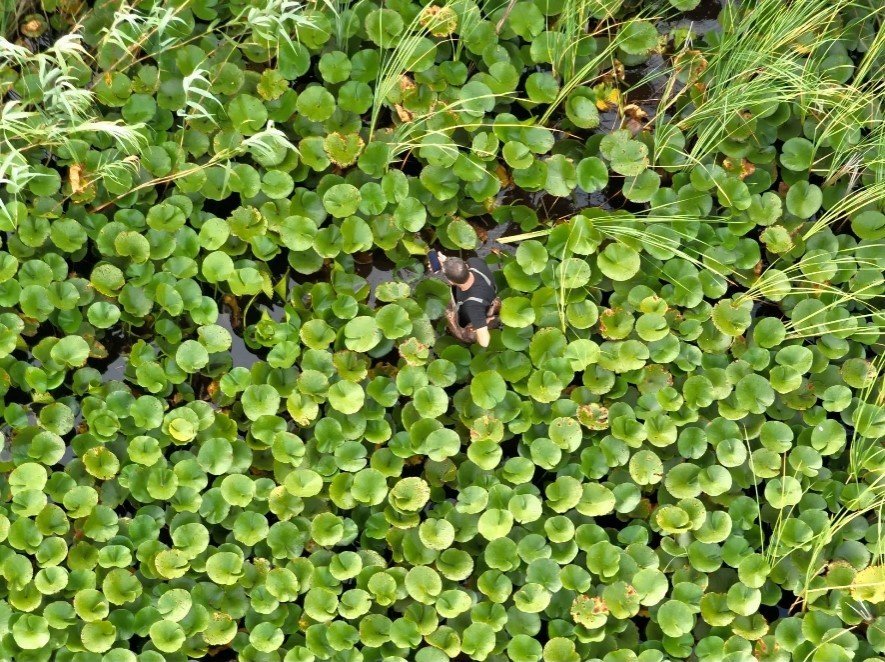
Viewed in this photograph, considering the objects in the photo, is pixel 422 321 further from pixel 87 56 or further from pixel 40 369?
pixel 87 56

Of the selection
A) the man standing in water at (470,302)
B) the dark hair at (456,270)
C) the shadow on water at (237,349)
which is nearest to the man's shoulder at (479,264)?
the man standing in water at (470,302)

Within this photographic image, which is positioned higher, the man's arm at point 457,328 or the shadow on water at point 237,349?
the man's arm at point 457,328

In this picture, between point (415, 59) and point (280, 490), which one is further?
point (415, 59)

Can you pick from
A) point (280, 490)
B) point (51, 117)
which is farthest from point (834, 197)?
point (51, 117)

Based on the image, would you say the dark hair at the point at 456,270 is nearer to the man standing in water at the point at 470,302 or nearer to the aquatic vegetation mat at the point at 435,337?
the man standing in water at the point at 470,302

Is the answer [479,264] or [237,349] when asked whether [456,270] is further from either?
[237,349]

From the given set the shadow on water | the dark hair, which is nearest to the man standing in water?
the dark hair

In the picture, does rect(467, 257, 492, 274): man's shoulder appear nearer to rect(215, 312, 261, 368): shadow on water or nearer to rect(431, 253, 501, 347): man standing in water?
rect(431, 253, 501, 347): man standing in water
